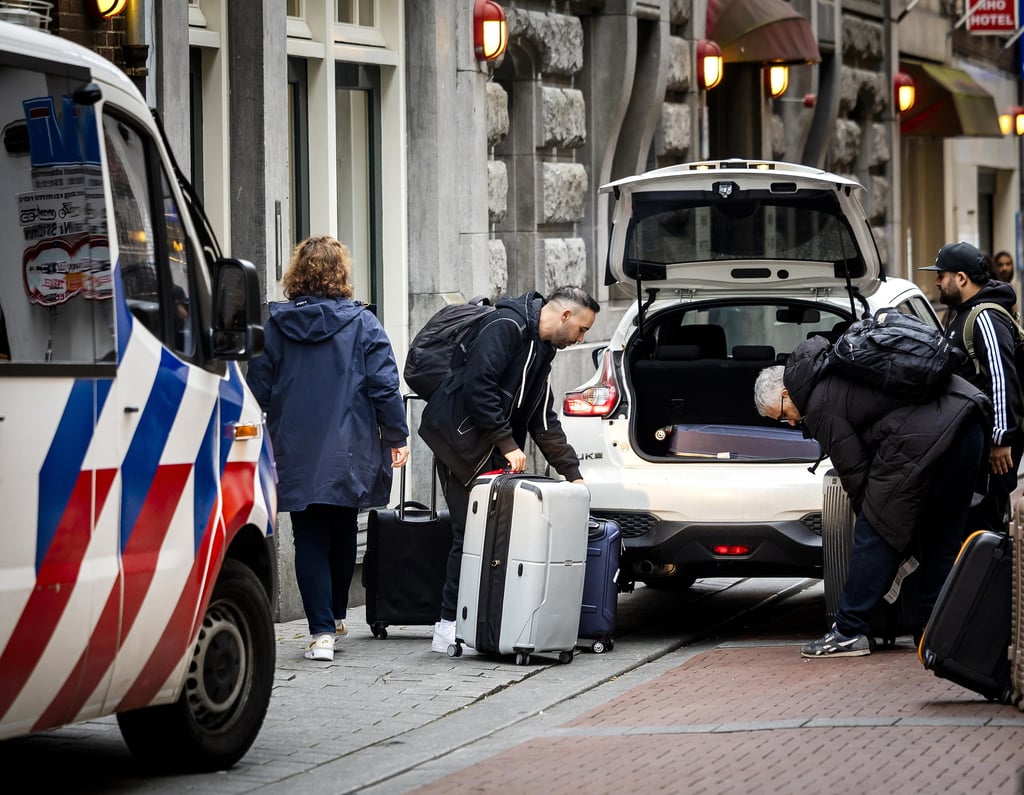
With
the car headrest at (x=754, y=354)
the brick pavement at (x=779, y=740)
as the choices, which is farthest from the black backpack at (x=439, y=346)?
the brick pavement at (x=779, y=740)

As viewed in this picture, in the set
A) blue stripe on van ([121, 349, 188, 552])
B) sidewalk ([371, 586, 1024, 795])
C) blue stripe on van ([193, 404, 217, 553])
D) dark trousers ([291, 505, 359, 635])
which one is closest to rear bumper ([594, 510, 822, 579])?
sidewalk ([371, 586, 1024, 795])

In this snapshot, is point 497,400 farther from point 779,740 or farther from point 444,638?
point 779,740

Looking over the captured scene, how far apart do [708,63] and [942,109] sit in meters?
8.04

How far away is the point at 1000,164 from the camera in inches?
1257

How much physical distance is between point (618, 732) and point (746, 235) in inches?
139

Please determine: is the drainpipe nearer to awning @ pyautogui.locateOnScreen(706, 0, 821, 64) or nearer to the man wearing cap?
the man wearing cap

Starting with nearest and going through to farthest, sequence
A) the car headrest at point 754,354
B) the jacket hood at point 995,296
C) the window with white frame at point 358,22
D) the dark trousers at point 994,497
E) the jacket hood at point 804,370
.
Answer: the jacket hood at point 804,370
the dark trousers at point 994,497
the jacket hood at point 995,296
the car headrest at point 754,354
the window with white frame at point 358,22

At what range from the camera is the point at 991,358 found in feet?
32.9

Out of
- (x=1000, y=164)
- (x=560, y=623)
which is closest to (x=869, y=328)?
(x=560, y=623)

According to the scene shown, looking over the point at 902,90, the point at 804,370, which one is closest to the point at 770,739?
the point at 804,370

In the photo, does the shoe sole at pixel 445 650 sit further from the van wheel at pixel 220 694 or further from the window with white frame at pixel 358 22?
the window with white frame at pixel 358 22

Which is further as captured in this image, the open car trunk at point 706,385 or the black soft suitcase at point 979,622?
the open car trunk at point 706,385

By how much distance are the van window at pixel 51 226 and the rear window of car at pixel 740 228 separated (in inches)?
178

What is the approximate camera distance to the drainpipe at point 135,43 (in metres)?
9.78
